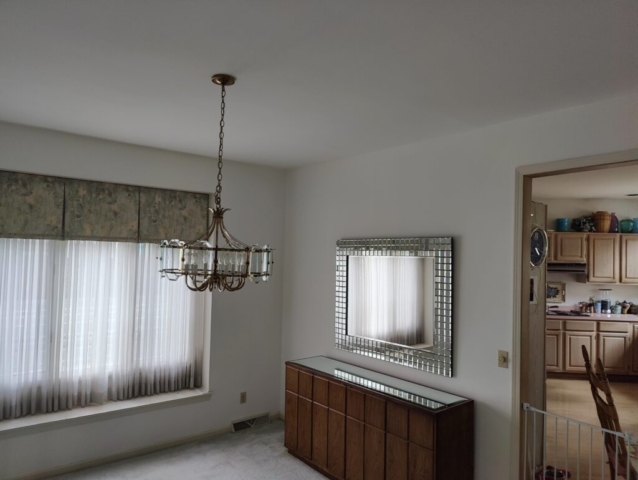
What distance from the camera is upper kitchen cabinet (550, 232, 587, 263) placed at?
654 centimetres

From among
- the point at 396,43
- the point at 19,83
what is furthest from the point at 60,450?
the point at 396,43

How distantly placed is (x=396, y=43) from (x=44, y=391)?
374cm

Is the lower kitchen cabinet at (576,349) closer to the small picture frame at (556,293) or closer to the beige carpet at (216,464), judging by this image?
the small picture frame at (556,293)

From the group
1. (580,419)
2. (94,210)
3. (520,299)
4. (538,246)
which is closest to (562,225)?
(580,419)

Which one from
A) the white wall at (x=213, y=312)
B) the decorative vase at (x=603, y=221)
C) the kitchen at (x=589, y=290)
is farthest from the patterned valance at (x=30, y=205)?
the decorative vase at (x=603, y=221)

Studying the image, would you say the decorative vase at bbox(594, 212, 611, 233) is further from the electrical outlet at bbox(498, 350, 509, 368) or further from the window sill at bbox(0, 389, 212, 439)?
the window sill at bbox(0, 389, 212, 439)

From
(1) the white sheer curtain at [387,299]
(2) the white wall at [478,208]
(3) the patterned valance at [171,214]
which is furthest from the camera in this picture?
(3) the patterned valance at [171,214]

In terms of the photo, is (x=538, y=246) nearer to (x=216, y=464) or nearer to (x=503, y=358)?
(x=503, y=358)

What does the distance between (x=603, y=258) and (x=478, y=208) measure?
4612 millimetres

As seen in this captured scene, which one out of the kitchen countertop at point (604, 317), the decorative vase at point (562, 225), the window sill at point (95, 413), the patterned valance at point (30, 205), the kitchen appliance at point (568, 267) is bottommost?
the window sill at point (95, 413)

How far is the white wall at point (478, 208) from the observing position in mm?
2643

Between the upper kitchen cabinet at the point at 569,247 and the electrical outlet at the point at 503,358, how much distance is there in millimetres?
4419

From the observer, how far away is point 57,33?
74.1 inches

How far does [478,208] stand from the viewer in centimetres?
309
